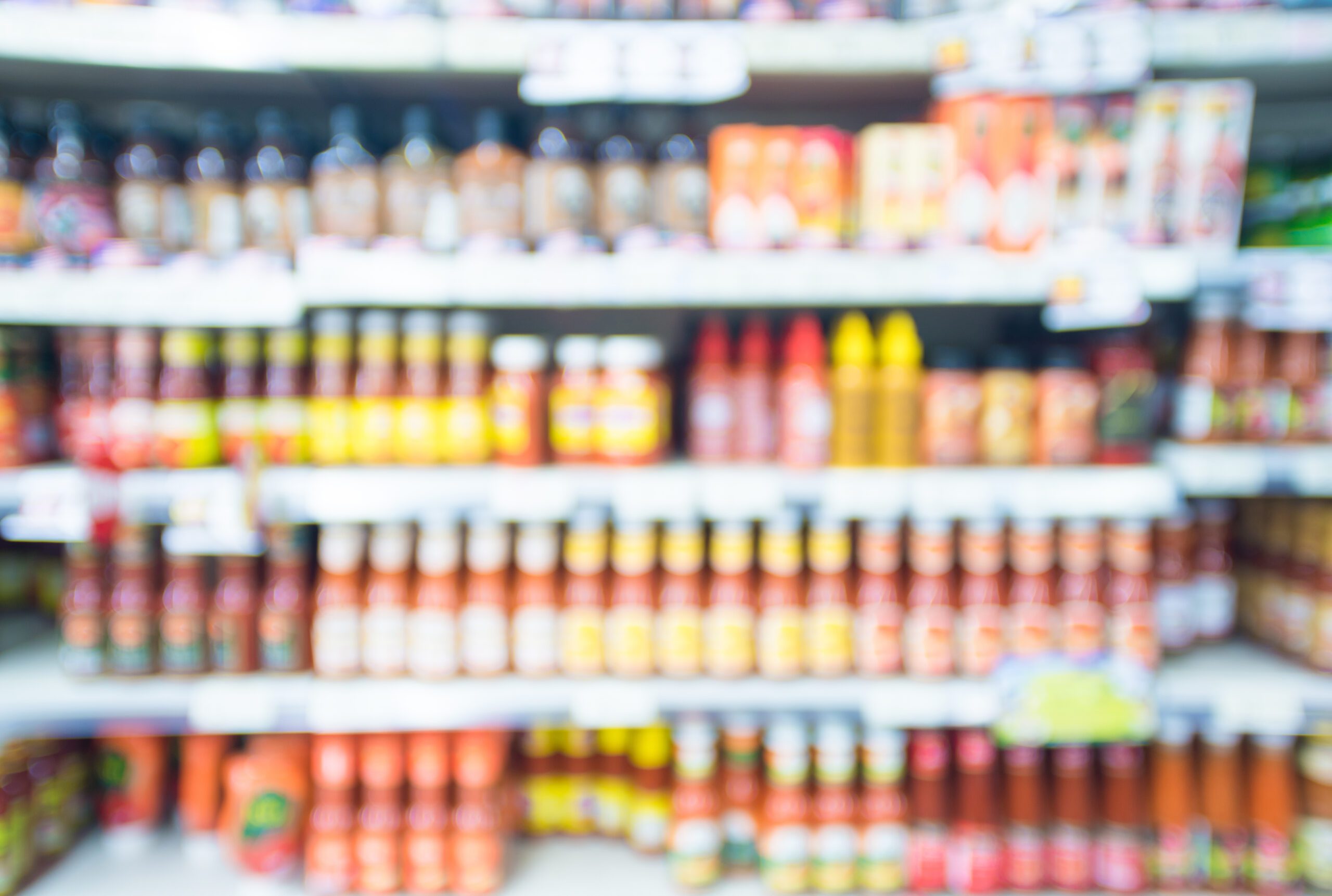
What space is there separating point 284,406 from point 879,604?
3.89 feet

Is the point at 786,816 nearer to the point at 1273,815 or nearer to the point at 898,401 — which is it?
the point at 898,401

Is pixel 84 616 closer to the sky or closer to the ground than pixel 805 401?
closer to the ground

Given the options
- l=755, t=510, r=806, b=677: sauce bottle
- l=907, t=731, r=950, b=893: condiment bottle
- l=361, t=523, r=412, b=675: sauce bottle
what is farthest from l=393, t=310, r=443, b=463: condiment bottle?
l=907, t=731, r=950, b=893: condiment bottle

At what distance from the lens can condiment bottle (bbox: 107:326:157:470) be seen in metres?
1.37

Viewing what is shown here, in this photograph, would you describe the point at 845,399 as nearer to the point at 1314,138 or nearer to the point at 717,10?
the point at 717,10

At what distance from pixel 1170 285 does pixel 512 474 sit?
3.93 ft

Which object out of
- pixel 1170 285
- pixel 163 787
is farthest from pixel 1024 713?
pixel 163 787

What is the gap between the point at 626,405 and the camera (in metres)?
1.38

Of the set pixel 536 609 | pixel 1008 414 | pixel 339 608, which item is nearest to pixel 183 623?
pixel 339 608

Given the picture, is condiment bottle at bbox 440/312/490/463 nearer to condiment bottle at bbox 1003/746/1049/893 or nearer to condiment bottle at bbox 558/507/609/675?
condiment bottle at bbox 558/507/609/675

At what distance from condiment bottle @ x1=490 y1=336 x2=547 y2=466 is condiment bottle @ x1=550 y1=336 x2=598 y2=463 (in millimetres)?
39

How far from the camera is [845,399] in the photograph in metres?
1.38

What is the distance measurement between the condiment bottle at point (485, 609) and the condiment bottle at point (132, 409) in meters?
0.62

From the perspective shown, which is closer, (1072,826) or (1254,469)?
(1254,469)
